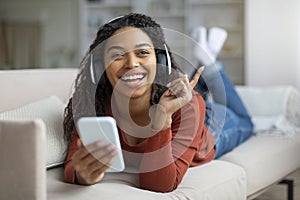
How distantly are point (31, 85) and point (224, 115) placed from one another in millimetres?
757

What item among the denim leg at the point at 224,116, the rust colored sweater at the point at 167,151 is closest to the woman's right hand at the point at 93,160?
the rust colored sweater at the point at 167,151

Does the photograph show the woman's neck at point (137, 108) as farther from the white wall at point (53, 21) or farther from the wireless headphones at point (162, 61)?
the white wall at point (53, 21)

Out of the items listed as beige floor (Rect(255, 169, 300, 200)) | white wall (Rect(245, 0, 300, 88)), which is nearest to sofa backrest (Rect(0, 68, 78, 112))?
beige floor (Rect(255, 169, 300, 200))

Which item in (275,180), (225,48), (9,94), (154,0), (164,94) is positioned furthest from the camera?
(154,0)

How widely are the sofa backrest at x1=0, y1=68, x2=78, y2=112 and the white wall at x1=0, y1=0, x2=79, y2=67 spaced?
350 cm

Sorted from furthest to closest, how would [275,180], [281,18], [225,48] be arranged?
[225,48] → [281,18] → [275,180]

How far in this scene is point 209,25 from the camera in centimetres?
461

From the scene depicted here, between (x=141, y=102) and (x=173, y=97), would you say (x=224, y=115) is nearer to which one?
(x=141, y=102)

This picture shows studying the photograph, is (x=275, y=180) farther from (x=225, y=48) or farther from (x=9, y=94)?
(x=225, y=48)

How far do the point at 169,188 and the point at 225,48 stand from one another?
3.27 m

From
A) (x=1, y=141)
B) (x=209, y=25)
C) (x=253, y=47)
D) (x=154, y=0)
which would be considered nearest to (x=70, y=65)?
(x=154, y=0)

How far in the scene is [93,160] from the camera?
3.77ft

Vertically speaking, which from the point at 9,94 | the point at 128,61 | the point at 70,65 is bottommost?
the point at 70,65

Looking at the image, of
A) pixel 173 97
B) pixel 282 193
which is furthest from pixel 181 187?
pixel 282 193
